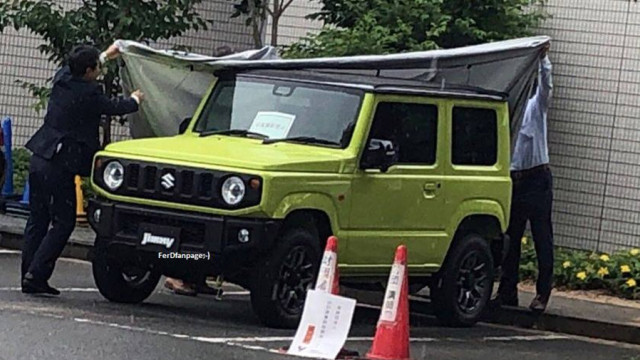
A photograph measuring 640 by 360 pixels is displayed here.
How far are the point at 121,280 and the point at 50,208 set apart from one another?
0.77 meters

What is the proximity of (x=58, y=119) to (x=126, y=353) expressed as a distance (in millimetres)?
2958

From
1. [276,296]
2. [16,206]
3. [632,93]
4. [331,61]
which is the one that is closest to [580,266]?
[632,93]

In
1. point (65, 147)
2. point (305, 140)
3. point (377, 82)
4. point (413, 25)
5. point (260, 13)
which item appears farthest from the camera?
point (260, 13)

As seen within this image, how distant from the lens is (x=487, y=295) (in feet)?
41.0

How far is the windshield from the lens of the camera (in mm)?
11297

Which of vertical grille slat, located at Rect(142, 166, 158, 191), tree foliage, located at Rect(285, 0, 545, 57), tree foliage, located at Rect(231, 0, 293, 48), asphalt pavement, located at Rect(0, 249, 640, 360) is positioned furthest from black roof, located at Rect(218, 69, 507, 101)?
tree foliage, located at Rect(231, 0, 293, 48)

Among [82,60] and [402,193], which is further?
[402,193]

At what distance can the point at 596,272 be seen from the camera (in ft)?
47.1

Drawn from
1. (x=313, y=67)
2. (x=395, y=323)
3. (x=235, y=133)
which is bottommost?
(x=395, y=323)

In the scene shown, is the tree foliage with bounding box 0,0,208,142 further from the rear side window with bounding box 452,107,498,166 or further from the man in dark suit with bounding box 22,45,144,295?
the rear side window with bounding box 452,107,498,166

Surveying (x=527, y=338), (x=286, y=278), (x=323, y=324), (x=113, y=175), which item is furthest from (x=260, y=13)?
(x=323, y=324)

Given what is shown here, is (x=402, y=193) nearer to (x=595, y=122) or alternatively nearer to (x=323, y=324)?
(x=323, y=324)

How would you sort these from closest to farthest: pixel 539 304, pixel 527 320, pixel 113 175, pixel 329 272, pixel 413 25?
1. pixel 329 272
2. pixel 113 175
3. pixel 539 304
4. pixel 527 320
5. pixel 413 25

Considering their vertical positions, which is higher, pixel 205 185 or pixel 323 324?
pixel 205 185
